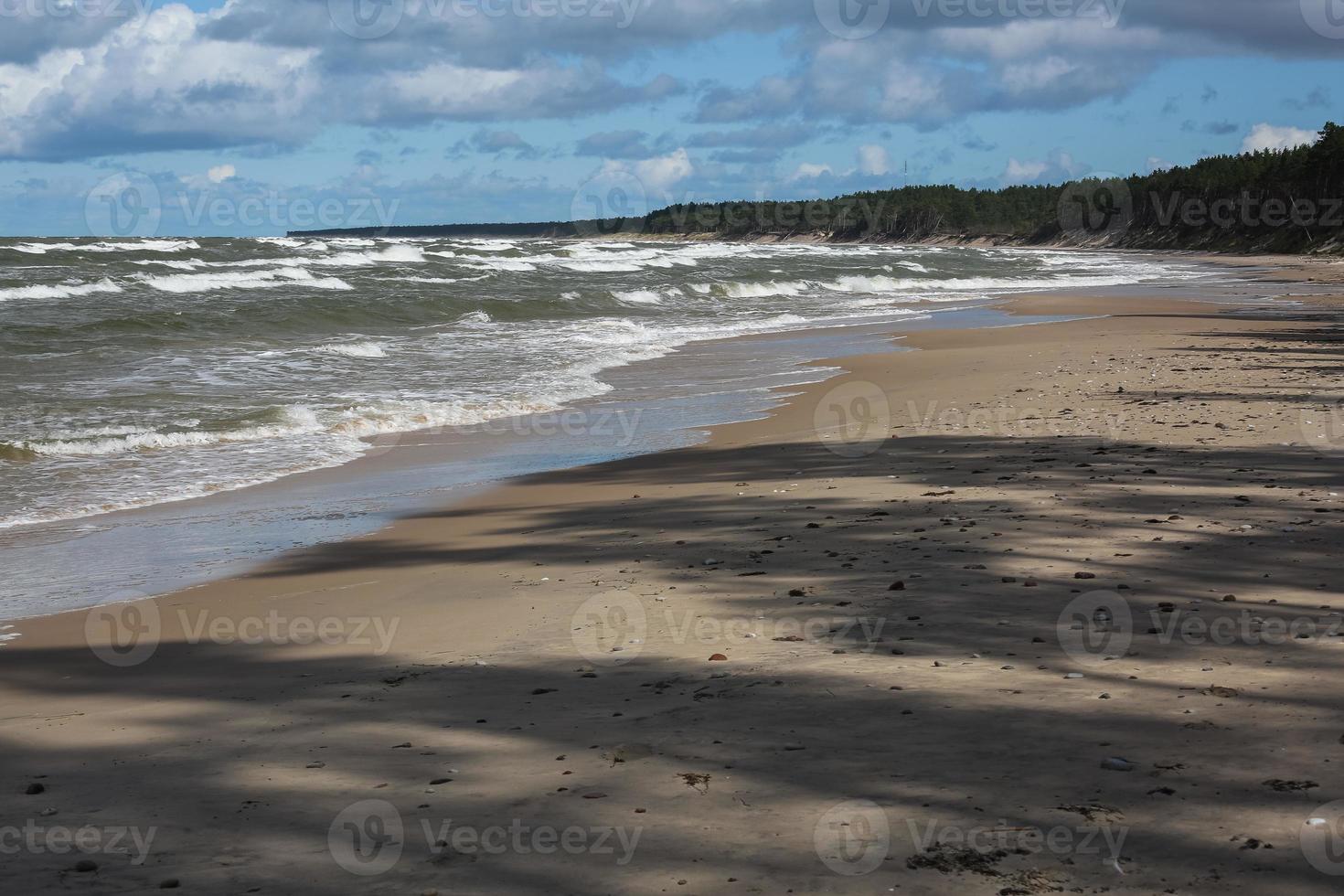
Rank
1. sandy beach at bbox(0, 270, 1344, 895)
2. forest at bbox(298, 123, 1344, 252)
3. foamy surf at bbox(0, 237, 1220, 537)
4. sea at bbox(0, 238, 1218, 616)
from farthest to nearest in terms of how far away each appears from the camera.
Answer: forest at bbox(298, 123, 1344, 252), foamy surf at bbox(0, 237, 1220, 537), sea at bbox(0, 238, 1218, 616), sandy beach at bbox(0, 270, 1344, 895)

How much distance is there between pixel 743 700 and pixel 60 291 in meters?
37.9

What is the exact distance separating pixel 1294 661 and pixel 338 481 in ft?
27.3

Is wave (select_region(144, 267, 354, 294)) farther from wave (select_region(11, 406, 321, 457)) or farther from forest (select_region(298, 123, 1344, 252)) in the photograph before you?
forest (select_region(298, 123, 1344, 252))

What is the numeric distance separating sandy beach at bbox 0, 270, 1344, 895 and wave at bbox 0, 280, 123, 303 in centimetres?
3192

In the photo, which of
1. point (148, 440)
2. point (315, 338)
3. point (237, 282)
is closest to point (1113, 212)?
point (237, 282)

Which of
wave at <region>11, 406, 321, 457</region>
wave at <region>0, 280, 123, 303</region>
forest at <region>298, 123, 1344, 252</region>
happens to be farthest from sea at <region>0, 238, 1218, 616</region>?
forest at <region>298, 123, 1344, 252</region>

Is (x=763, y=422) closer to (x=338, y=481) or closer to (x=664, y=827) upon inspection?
(x=338, y=481)

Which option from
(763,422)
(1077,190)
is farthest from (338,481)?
(1077,190)

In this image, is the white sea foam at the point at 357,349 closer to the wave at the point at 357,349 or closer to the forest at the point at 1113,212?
the wave at the point at 357,349

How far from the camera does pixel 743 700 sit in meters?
4.42

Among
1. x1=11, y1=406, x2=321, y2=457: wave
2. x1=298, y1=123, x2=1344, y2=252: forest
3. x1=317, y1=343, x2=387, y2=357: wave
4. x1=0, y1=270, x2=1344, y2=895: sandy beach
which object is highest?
x1=298, y1=123, x2=1344, y2=252: forest

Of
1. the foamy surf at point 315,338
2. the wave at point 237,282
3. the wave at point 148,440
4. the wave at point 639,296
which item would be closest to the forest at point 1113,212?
the foamy surf at point 315,338

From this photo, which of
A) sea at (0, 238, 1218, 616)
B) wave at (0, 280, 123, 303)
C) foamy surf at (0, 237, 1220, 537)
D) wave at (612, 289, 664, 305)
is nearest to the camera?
sea at (0, 238, 1218, 616)

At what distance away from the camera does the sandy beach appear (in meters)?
3.27
